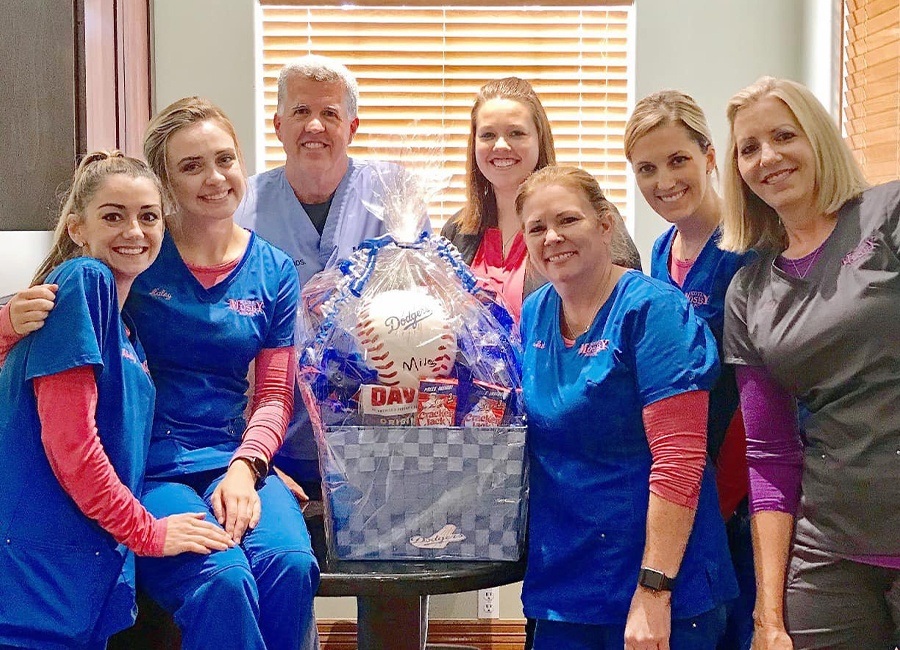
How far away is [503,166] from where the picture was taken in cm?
221

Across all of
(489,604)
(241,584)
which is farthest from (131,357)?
(489,604)

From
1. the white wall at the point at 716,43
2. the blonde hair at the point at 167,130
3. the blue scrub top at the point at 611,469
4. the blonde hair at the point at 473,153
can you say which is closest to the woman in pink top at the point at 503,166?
the blonde hair at the point at 473,153

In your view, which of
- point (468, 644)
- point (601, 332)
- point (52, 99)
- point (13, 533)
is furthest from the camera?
point (468, 644)

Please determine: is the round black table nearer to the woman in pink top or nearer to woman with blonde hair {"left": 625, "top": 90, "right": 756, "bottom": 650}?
woman with blonde hair {"left": 625, "top": 90, "right": 756, "bottom": 650}

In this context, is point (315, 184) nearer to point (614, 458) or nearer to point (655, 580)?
point (614, 458)

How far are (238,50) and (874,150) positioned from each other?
2180 millimetres

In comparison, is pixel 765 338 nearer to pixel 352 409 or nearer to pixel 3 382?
pixel 352 409

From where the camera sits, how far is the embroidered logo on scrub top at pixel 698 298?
185 centimetres

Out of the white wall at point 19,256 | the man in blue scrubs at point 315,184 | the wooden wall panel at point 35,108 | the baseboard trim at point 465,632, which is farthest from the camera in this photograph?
the baseboard trim at point 465,632

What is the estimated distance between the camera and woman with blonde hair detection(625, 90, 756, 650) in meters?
1.81

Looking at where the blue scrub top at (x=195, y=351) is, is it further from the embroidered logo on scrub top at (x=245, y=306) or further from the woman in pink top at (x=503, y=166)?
the woman in pink top at (x=503, y=166)

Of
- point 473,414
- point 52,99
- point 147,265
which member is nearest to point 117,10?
point 52,99

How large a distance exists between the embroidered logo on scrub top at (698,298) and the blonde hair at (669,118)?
1.01 feet

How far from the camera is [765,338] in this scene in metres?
1.62
